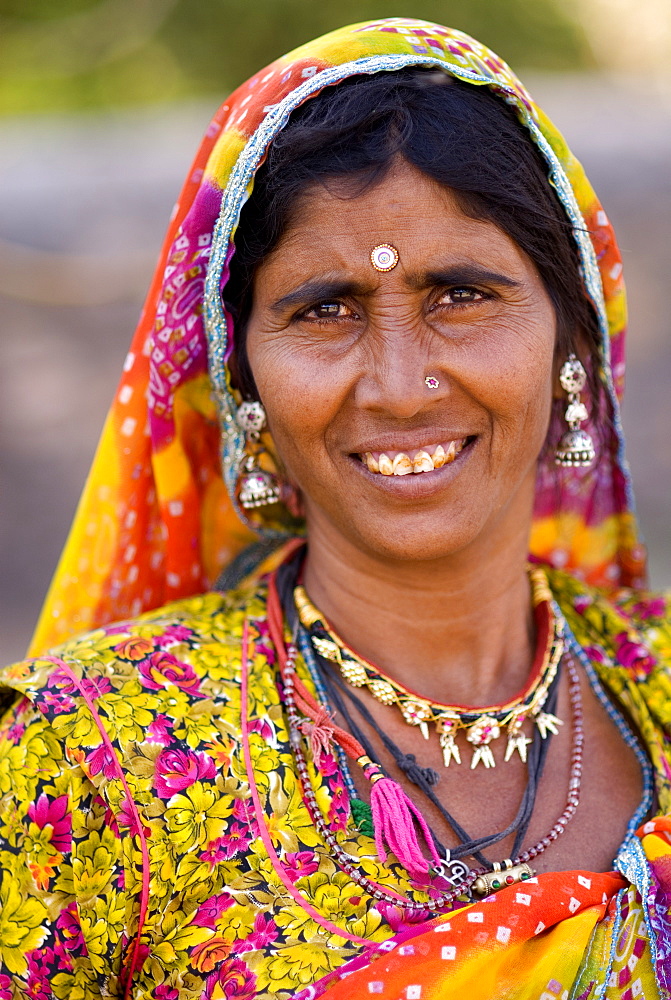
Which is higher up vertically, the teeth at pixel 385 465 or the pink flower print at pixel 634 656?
the teeth at pixel 385 465

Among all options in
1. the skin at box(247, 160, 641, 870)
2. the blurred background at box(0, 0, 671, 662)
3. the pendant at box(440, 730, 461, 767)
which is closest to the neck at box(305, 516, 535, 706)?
the skin at box(247, 160, 641, 870)

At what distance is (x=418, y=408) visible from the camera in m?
1.74

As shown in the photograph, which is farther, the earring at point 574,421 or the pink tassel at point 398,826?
the earring at point 574,421

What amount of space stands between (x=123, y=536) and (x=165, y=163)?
3269 millimetres

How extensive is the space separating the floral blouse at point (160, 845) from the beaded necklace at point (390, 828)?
0.02 m

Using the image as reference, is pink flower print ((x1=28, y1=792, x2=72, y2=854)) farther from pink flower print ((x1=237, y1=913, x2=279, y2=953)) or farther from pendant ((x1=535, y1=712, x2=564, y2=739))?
pendant ((x1=535, y1=712, x2=564, y2=739))

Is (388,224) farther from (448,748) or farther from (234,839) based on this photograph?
(234,839)

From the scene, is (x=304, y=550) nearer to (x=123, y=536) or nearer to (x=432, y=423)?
(x=123, y=536)

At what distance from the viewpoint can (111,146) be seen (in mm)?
5180

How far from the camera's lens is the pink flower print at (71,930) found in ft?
5.34

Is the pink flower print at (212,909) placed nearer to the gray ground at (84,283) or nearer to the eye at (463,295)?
the eye at (463,295)

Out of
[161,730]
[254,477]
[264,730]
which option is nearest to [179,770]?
[161,730]

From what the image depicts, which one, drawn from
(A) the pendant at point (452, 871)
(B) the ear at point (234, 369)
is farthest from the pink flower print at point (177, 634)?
(A) the pendant at point (452, 871)

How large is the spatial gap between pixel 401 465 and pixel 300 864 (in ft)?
2.18
